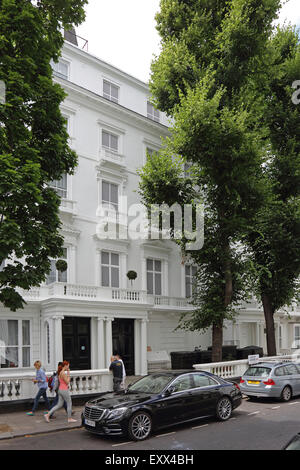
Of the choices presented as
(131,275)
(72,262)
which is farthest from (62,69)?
(131,275)

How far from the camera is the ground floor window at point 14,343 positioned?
20531 millimetres

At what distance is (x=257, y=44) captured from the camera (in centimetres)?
2020

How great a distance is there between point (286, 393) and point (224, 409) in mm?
4435

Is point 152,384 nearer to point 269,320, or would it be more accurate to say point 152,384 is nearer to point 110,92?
point 269,320

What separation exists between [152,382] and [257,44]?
16.1 m

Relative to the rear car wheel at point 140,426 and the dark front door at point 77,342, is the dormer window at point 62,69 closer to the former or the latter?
the dark front door at point 77,342

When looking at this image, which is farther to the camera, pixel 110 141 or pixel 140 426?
pixel 110 141

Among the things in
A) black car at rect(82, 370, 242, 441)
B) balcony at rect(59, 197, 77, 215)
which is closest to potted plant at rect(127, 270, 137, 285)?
balcony at rect(59, 197, 77, 215)

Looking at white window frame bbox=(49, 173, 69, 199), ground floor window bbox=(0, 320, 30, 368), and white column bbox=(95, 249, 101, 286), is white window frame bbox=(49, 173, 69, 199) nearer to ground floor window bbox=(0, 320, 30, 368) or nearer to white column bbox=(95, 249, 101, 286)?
white column bbox=(95, 249, 101, 286)

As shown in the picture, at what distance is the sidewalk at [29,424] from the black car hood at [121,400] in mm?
1610

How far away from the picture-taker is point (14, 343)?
68.6ft

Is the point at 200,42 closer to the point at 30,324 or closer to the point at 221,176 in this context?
the point at 221,176

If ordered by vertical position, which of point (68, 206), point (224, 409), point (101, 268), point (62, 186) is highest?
point (62, 186)

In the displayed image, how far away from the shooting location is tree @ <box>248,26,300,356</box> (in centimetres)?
2234
